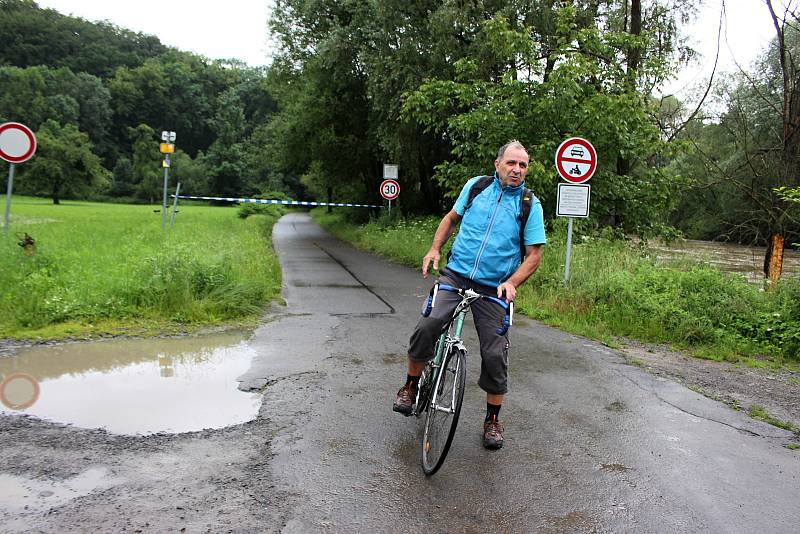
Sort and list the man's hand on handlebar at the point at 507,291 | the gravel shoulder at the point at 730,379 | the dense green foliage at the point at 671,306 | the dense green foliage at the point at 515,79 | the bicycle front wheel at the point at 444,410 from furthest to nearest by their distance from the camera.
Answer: the dense green foliage at the point at 515,79 → the dense green foliage at the point at 671,306 → the gravel shoulder at the point at 730,379 → the man's hand on handlebar at the point at 507,291 → the bicycle front wheel at the point at 444,410

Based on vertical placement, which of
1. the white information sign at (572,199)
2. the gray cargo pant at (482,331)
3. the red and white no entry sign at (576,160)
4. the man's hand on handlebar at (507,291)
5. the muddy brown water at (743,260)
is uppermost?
the red and white no entry sign at (576,160)

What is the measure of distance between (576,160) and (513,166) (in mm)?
6702

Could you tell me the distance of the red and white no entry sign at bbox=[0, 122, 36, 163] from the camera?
382 inches

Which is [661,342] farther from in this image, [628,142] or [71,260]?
[71,260]

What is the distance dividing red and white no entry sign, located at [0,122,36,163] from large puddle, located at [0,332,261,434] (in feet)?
18.0

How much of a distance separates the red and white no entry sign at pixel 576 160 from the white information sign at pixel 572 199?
155 mm

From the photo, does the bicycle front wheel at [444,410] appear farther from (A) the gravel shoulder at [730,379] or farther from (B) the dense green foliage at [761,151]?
(B) the dense green foliage at [761,151]

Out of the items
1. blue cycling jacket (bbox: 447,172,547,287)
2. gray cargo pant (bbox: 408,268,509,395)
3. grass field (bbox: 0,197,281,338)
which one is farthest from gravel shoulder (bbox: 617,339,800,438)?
grass field (bbox: 0,197,281,338)

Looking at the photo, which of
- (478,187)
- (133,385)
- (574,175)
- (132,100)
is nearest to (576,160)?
(574,175)

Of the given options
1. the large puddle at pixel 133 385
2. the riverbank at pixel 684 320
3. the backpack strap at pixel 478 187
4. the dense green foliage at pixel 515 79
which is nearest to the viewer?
the backpack strap at pixel 478 187

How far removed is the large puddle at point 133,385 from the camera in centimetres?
427

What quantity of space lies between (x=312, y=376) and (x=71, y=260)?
5856 millimetres

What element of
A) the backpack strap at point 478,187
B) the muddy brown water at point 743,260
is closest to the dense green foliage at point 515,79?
the muddy brown water at point 743,260

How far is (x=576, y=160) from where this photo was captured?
397 inches
